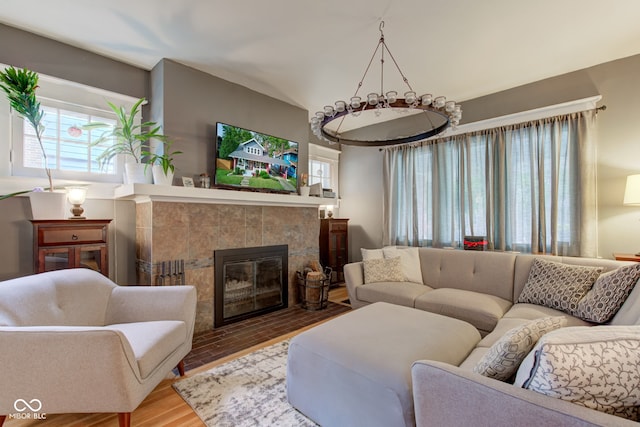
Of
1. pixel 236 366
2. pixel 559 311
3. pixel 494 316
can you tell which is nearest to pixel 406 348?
pixel 494 316

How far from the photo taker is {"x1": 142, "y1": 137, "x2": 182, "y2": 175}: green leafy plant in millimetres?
2703

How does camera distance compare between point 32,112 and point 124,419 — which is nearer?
point 124,419

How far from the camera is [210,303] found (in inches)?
122

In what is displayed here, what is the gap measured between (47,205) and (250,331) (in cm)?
213

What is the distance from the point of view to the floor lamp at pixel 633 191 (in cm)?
272

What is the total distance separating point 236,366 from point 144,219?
170cm

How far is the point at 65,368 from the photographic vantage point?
1388mm

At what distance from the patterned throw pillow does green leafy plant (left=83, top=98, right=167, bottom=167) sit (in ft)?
11.8

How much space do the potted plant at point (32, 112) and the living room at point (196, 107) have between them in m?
0.22

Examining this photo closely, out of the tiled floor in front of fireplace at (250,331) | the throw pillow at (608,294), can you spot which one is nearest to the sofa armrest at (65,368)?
the tiled floor in front of fireplace at (250,331)

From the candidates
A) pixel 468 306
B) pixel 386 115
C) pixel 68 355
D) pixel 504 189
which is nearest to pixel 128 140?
pixel 68 355

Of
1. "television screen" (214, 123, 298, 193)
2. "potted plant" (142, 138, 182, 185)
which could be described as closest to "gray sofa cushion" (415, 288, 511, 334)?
"television screen" (214, 123, 298, 193)

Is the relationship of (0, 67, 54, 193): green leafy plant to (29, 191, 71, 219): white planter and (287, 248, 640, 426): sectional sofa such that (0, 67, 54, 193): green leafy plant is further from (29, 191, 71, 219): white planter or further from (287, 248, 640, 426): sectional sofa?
(287, 248, 640, 426): sectional sofa

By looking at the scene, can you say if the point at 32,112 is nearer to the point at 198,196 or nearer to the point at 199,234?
the point at 198,196
